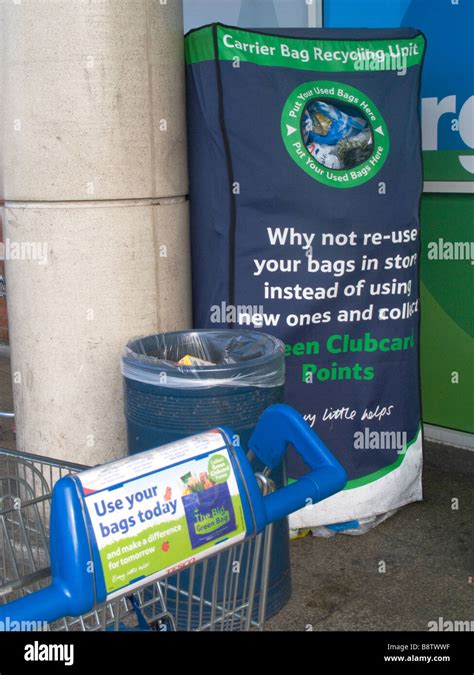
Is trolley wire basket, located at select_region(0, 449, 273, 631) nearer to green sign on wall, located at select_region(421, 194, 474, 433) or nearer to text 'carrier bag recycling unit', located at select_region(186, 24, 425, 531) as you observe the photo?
text 'carrier bag recycling unit', located at select_region(186, 24, 425, 531)

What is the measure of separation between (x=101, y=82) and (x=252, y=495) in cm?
221

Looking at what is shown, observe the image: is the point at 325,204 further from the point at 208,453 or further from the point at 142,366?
the point at 208,453

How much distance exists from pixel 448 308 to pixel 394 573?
1.83m

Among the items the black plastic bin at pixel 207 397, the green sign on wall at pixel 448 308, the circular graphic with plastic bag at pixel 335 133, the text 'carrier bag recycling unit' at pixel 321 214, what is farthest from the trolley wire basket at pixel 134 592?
the green sign on wall at pixel 448 308

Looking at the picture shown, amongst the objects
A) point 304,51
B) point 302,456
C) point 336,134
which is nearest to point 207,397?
point 302,456

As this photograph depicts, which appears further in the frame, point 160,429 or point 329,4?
point 329,4

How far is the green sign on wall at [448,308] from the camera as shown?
4.82m

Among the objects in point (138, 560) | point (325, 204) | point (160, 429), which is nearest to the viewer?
point (138, 560)

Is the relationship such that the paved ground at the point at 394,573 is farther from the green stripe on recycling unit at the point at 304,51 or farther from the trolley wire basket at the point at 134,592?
the green stripe on recycling unit at the point at 304,51

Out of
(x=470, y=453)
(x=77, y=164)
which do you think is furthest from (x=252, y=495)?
(x=470, y=453)

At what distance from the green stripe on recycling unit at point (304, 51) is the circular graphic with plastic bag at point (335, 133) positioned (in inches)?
3.9

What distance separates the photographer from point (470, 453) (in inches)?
195

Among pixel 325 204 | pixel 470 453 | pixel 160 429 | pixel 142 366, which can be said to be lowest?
pixel 470 453

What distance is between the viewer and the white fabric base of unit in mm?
3855
